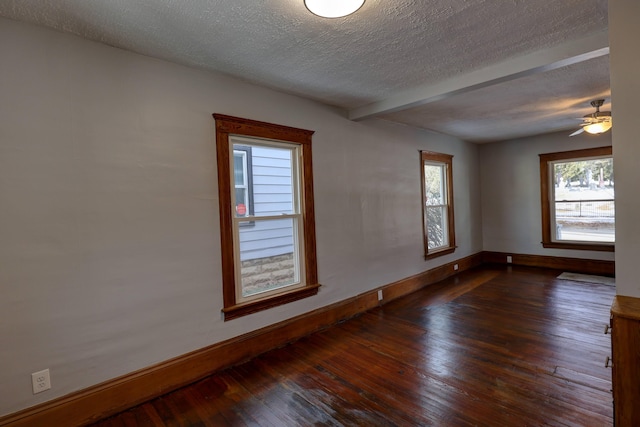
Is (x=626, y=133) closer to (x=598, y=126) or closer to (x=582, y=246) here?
(x=598, y=126)

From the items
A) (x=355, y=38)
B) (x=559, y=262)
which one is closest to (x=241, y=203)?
(x=355, y=38)

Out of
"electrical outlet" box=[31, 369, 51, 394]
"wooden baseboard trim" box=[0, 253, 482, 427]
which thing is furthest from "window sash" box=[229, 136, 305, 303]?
"electrical outlet" box=[31, 369, 51, 394]

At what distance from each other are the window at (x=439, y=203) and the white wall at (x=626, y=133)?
11.7ft

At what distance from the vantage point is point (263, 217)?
3.12 m

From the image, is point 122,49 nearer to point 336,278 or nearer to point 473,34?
point 473,34

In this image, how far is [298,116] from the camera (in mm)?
3387

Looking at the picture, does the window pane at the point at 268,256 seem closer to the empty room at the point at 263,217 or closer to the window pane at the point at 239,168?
the empty room at the point at 263,217

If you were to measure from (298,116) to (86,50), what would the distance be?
6.09ft

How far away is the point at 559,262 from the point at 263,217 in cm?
586

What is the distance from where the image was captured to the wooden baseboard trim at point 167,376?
1.97 m

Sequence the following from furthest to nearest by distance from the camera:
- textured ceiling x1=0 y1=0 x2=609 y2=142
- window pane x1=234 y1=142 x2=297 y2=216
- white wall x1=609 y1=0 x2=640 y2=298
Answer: window pane x1=234 y1=142 x2=297 y2=216
textured ceiling x1=0 y1=0 x2=609 y2=142
white wall x1=609 y1=0 x2=640 y2=298

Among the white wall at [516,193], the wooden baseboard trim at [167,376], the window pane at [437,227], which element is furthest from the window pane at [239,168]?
the white wall at [516,193]

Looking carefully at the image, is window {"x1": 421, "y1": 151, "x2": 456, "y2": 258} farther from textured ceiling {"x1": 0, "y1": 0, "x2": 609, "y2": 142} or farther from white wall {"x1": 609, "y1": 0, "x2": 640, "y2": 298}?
white wall {"x1": 609, "y1": 0, "x2": 640, "y2": 298}

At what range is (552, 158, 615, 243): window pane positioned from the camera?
5402 mm
